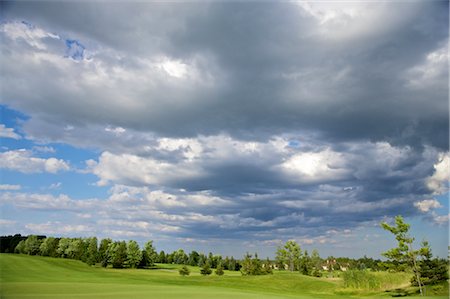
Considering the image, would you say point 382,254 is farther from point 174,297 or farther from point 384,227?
point 174,297

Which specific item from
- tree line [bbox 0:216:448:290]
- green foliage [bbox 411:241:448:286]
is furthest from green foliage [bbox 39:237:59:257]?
green foliage [bbox 411:241:448:286]

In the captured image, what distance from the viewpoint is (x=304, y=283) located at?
78438 mm

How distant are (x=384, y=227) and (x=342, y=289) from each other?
65.6 feet

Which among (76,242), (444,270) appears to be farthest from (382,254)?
(76,242)

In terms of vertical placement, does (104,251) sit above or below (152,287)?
above

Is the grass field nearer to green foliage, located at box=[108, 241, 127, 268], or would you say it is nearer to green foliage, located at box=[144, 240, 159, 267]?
green foliage, located at box=[108, 241, 127, 268]

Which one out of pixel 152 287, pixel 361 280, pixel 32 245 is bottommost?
pixel 152 287

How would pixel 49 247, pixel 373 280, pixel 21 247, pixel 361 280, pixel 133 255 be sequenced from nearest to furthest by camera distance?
pixel 373 280, pixel 361 280, pixel 133 255, pixel 49 247, pixel 21 247

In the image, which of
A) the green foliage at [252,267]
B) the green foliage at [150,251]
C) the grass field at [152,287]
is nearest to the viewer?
the grass field at [152,287]

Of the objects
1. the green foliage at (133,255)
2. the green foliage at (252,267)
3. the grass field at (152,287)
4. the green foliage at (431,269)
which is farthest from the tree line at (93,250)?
the green foliage at (431,269)

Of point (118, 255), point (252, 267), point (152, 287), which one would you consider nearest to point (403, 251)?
point (152, 287)

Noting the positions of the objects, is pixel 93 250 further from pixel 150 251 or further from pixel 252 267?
pixel 252 267

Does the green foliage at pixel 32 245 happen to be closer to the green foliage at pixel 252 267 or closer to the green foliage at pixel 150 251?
the green foliage at pixel 150 251

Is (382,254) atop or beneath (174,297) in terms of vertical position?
atop
